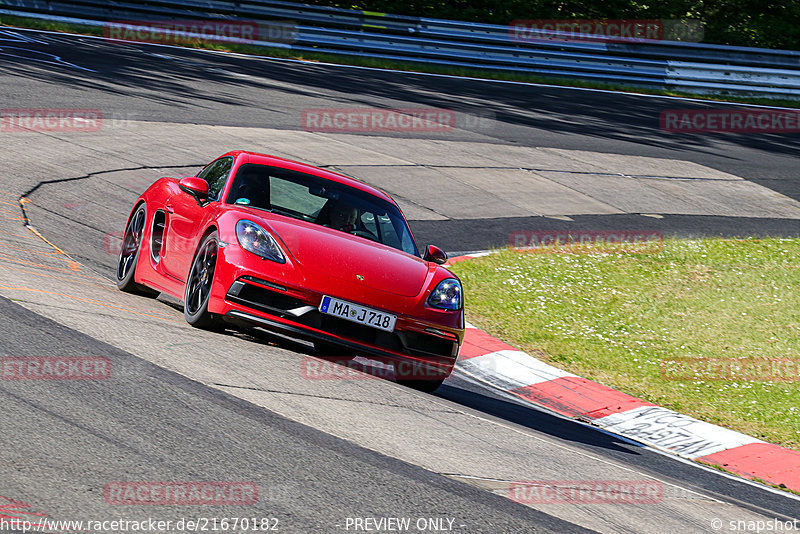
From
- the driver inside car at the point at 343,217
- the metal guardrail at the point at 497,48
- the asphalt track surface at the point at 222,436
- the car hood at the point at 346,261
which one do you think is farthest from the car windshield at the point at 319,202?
the metal guardrail at the point at 497,48

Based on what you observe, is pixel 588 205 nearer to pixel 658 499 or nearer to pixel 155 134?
pixel 155 134

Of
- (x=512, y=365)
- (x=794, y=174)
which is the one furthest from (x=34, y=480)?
(x=794, y=174)

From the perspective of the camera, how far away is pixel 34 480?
3863mm

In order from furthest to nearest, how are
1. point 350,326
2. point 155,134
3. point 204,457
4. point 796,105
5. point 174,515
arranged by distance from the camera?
Result: point 796,105, point 155,134, point 350,326, point 204,457, point 174,515

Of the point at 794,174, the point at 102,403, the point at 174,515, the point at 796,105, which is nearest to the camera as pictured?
the point at 174,515

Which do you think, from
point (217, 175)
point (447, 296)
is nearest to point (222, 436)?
point (447, 296)

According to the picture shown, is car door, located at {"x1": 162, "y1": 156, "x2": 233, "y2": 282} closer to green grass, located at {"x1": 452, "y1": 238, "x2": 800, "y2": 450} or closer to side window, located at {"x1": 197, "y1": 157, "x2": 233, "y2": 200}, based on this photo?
side window, located at {"x1": 197, "y1": 157, "x2": 233, "y2": 200}

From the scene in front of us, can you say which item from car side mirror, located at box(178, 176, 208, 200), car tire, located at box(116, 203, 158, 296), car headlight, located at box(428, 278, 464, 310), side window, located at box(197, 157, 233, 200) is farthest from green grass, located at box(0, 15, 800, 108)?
car headlight, located at box(428, 278, 464, 310)

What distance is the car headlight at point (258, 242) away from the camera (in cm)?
664

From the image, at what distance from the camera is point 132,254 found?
8.53 meters

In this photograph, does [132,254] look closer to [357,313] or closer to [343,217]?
[343,217]

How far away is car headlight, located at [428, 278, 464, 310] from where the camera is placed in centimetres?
699

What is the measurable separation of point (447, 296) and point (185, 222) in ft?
7.18

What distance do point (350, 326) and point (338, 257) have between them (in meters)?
0.54
